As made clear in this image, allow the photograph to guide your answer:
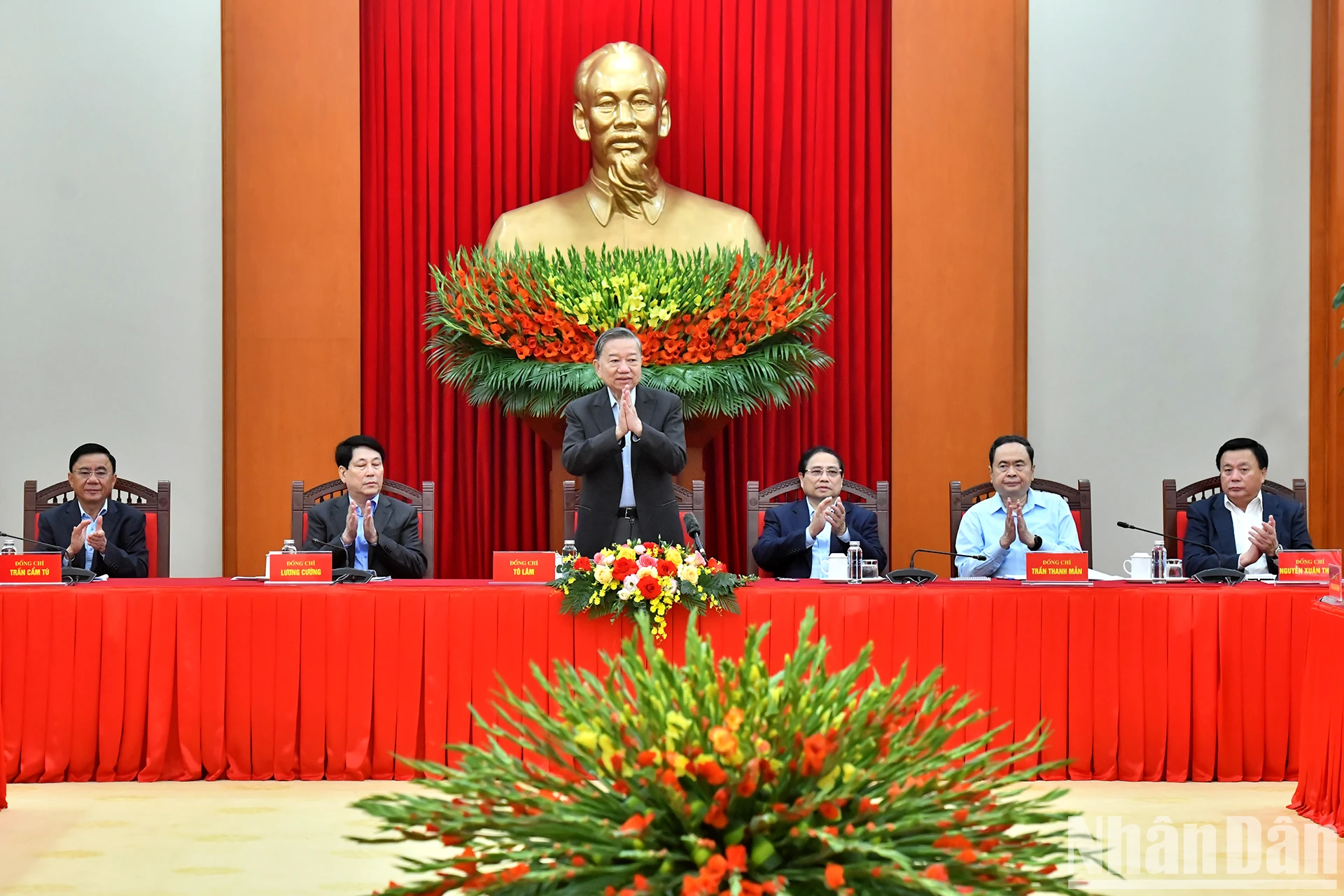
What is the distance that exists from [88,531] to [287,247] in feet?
6.04

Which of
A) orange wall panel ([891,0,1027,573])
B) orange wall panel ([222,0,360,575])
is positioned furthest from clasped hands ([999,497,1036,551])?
orange wall panel ([222,0,360,575])

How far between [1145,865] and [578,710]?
5.81 feet

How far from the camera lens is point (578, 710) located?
129 centimetres

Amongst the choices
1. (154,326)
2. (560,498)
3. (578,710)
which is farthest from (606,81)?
(578,710)

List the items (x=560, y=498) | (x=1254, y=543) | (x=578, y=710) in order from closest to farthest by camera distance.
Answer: (x=578, y=710) → (x=1254, y=543) → (x=560, y=498)

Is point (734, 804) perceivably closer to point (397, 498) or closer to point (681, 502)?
point (681, 502)

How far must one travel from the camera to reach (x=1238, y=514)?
160 inches

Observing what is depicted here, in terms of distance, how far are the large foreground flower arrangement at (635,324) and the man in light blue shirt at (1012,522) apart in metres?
0.81

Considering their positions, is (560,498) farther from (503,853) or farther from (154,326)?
(503,853)

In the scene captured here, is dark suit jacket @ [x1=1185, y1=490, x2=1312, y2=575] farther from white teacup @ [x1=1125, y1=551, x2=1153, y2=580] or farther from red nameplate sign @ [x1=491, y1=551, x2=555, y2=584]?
red nameplate sign @ [x1=491, y1=551, x2=555, y2=584]

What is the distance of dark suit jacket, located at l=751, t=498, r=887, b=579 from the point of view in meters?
3.86

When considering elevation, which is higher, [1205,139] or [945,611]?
[1205,139]

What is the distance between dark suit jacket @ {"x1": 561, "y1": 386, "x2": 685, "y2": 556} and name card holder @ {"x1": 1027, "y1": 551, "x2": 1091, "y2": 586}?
0.91 meters

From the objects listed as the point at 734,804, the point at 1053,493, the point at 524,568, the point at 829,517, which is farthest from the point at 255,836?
the point at 1053,493
